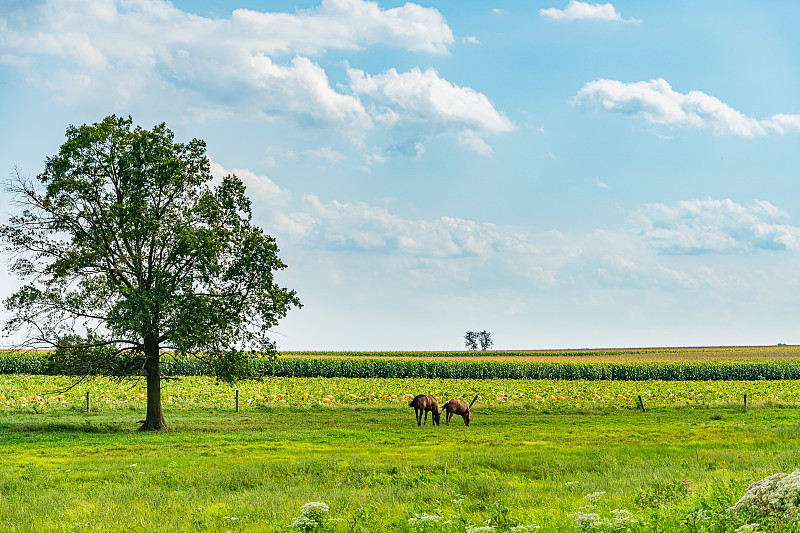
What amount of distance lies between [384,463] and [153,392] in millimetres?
17840

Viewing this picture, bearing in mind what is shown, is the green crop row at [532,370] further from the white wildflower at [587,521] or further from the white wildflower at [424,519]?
the white wildflower at [587,521]

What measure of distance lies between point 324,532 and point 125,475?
10.6 meters

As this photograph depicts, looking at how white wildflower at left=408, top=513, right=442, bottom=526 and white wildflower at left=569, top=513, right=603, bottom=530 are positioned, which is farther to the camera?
white wildflower at left=408, top=513, right=442, bottom=526

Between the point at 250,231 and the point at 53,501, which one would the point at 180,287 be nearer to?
the point at 250,231

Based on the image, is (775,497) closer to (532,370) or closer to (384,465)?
(384,465)

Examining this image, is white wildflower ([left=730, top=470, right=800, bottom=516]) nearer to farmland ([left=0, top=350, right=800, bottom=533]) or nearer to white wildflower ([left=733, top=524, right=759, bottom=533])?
farmland ([left=0, top=350, right=800, bottom=533])

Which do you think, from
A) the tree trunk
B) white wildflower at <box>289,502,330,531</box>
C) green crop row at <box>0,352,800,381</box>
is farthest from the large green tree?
green crop row at <box>0,352,800,381</box>

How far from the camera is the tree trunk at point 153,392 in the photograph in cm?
3272

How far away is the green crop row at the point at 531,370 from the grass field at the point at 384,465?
3237cm

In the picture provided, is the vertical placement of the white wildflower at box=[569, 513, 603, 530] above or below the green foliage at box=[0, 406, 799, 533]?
above

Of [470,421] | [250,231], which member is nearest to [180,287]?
[250,231]

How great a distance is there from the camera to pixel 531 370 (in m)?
81.8

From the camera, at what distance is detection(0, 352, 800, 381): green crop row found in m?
78.9

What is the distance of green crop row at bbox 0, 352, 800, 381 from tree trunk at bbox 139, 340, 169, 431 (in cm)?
4391
